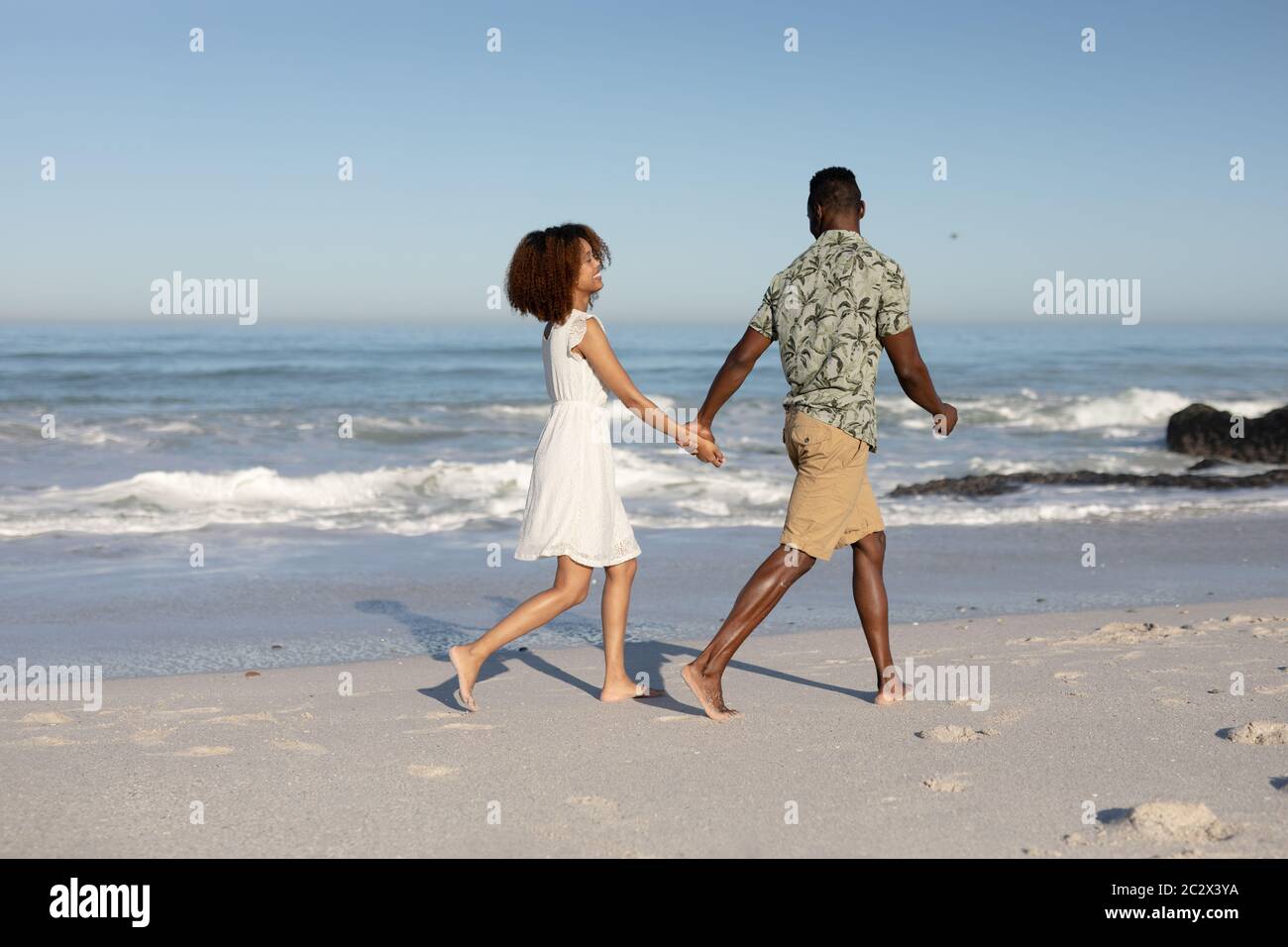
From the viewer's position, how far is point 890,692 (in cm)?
475

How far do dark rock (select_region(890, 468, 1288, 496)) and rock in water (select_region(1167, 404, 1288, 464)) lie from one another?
305 cm

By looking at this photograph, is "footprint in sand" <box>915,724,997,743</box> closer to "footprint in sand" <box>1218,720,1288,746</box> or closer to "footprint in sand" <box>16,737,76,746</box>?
"footprint in sand" <box>1218,720,1288,746</box>

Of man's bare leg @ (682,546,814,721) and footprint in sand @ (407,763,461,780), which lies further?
man's bare leg @ (682,546,814,721)

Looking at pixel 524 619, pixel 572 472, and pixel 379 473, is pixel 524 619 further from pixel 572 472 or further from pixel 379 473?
pixel 379 473

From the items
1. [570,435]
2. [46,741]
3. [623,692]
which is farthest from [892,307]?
[46,741]

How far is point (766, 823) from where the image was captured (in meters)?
3.43

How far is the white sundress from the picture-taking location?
4.58 metres

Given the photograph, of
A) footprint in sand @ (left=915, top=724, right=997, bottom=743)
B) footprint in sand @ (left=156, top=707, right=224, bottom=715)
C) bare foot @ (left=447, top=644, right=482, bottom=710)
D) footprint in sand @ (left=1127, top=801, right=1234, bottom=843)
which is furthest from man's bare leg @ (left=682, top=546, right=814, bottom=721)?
footprint in sand @ (left=156, top=707, right=224, bottom=715)

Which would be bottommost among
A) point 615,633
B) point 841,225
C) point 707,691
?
point 707,691

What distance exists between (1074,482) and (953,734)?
10.1 m

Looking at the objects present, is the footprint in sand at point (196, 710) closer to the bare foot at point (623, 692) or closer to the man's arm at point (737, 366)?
the bare foot at point (623, 692)
